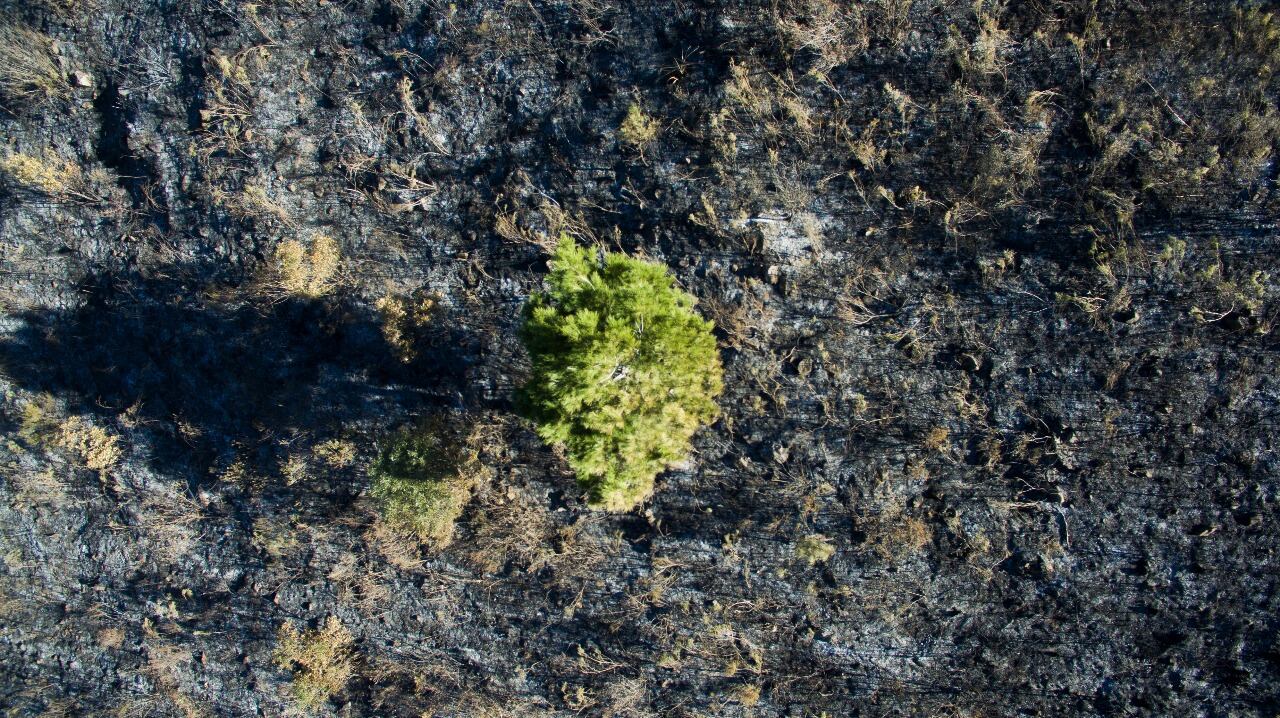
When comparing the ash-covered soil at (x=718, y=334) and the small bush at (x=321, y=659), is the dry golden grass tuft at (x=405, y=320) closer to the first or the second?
the ash-covered soil at (x=718, y=334)

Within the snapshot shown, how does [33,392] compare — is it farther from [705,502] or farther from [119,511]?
[705,502]

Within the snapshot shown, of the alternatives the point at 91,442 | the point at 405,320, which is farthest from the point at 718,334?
the point at 91,442

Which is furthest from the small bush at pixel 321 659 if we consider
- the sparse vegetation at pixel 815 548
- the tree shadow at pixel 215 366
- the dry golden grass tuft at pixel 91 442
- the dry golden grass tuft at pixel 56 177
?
the dry golden grass tuft at pixel 56 177

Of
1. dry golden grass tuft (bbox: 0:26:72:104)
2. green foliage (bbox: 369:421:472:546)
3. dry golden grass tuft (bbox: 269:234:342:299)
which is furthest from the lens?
dry golden grass tuft (bbox: 0:26:72:104)

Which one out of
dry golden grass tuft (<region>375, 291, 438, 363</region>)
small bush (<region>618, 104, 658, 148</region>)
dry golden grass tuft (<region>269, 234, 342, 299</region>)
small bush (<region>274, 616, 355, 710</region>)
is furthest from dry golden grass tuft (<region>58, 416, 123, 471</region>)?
small bush (<region>618, 104, 658, 148</region>)

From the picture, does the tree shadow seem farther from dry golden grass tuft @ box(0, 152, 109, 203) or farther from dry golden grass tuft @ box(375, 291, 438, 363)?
dry golden grass tuft @ box(0, 152, 109, 203)

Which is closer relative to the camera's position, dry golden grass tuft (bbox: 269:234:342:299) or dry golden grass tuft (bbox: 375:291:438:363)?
dry golden grass tuft (bbox: 375:291:438:363)

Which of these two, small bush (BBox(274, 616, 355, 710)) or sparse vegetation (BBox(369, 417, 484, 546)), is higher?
sparse vegetation (BBox(369, 417, 484, 546))

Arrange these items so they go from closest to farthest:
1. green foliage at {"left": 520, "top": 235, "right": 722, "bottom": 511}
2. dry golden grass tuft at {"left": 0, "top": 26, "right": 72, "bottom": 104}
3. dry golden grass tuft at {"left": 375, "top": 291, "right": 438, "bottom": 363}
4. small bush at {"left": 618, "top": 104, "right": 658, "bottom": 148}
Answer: green foliage at {"left": 520, "top": 235, "right": 722, "bottom": 511}, small bush at {"left": 618, "top": 104, "right": 658, "bottom": 148}, dry golden grass tuft at {"left": 375, "top": 291, "right": 438, "bottom": 363}, dry golden grass tuft at {"left": 0, "top": 26, "right": 72, "bottom": 104}
